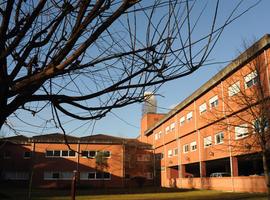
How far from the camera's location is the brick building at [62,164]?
49.2 meters

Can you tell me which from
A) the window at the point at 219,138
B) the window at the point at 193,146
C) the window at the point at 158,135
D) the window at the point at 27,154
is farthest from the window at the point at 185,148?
the window at the point at 27,154

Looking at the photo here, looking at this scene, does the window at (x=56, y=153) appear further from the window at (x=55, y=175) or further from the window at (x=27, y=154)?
the window at (x=27, y=154)

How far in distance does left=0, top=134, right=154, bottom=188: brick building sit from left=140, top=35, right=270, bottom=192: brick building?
5904mm

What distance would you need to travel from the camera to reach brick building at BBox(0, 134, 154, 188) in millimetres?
49250

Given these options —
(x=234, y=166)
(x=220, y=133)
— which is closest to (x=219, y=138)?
(x=220, y=133)

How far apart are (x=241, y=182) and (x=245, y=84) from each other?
24.3 ft

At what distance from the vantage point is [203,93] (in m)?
36.5

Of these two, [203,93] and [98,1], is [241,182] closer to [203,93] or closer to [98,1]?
[203,93]

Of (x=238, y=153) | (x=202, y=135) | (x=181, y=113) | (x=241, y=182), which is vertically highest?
(x=181, y=113)

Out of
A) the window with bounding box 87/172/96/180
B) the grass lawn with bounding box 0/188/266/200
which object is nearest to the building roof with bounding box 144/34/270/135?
the grass lawn with bounding box 0/188/266/200

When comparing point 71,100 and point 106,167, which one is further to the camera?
point 106,167

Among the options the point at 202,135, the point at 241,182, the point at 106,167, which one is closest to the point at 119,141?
the point at 106,167

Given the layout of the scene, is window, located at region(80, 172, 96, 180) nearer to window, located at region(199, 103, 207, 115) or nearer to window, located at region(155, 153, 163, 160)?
window, located at region(155, 153, 163, 160)

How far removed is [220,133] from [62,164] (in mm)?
25554
